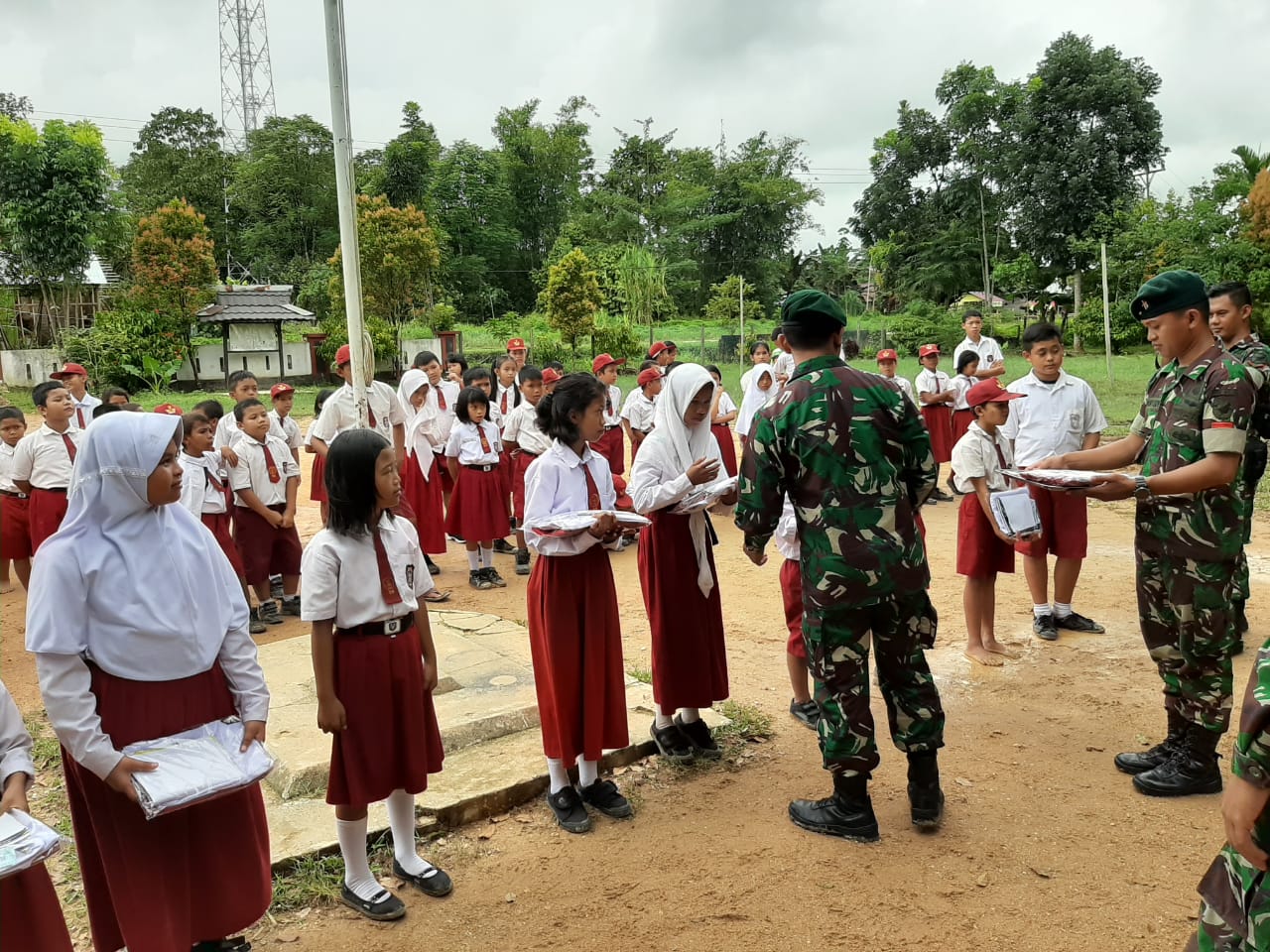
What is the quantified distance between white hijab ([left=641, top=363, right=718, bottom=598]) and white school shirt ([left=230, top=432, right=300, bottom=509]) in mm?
3713

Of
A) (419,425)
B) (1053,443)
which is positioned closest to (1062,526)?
(1053,443)

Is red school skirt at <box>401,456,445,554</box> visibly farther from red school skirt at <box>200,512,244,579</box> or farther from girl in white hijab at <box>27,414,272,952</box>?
girl in white hijab at <box>27,414,272,952</box>

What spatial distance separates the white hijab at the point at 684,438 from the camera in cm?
383

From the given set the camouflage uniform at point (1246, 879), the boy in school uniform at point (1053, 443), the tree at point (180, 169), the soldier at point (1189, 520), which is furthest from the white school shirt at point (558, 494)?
the tree at point (180, 169)

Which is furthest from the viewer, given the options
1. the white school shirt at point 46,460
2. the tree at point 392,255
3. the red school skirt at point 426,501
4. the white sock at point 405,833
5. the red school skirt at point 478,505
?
the tree at point 392,255

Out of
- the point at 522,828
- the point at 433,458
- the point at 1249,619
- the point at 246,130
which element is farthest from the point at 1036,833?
the point at 246,130

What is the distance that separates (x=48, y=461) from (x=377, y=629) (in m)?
5.04

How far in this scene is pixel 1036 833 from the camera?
3.38 metres

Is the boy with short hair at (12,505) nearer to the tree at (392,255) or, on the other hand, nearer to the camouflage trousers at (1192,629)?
the camouflage trousers at (1192,629)

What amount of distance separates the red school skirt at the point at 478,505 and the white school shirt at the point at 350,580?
15.1 feet

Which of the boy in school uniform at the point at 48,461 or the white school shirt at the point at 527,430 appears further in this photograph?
the white school shirt at the point at 527,430

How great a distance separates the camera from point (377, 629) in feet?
9.63

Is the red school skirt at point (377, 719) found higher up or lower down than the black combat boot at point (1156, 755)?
higher up

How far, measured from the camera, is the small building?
25250mm
